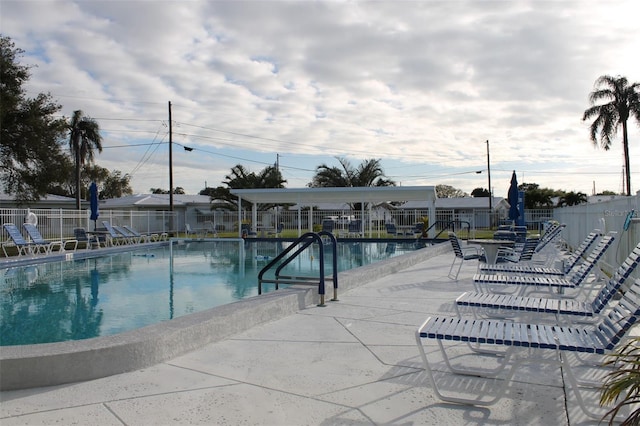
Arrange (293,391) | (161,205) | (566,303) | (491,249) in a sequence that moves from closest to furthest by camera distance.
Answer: (293,391) → (566,303) → (491,249) → (161,205)

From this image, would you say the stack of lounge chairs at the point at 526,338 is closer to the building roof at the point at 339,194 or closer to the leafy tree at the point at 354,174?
the building roof at the point at 339,194

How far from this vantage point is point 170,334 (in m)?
4.09

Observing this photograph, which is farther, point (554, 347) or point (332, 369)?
point (332, 369)

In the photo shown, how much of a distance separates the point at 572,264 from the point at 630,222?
5.31 feet

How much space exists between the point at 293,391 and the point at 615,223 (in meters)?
7.96

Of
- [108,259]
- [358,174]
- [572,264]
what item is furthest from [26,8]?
[358,174]

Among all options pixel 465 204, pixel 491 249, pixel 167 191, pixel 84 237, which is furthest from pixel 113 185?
pixel 491 249

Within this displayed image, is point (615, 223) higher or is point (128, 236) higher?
point (615, 223)

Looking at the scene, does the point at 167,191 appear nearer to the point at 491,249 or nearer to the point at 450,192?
the point at 450,192

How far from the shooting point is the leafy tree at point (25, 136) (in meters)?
23.4

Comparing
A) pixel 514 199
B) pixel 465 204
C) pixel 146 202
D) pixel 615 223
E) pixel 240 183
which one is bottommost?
pixel 615 223

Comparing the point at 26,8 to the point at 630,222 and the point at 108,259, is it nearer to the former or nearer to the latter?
the point at 108,259

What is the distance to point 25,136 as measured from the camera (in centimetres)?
2431

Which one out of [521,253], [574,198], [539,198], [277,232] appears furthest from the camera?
[539,198]
